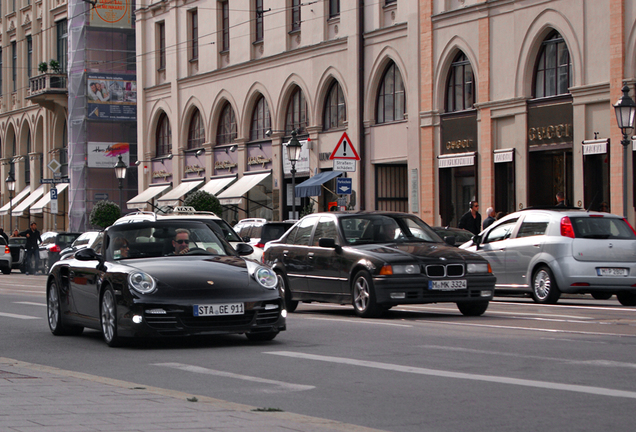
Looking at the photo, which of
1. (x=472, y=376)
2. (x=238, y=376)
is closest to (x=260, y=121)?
(x=238, y=376)

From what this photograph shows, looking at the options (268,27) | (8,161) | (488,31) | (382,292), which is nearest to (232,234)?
(382,292)

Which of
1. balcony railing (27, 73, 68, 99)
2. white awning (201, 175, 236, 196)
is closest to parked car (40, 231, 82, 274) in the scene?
white awning (201, 175, 236, 196)

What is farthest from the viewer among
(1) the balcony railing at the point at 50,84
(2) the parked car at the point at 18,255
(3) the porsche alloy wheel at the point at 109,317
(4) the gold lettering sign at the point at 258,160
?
(1) the balcony railing at the point at 50,84

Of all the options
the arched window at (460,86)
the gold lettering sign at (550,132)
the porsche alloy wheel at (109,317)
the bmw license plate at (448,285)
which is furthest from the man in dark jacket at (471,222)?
the porsche alloy wheel at (109,317)

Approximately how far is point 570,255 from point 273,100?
1120 inches

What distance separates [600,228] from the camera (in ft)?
61.4

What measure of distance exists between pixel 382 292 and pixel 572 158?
706 inches

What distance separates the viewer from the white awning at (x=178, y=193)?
168 feet

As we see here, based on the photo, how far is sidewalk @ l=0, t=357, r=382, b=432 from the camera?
20.6 feet

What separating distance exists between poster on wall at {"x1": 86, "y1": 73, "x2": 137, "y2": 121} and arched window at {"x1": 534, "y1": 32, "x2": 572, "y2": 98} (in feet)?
109

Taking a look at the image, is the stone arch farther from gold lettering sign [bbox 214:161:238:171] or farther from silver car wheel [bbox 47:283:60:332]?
silver car wheel [bbox 47:283:60:332]

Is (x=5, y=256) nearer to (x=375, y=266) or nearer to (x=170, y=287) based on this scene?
(x=375, y=266)

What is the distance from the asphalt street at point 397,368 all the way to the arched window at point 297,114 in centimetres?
2943

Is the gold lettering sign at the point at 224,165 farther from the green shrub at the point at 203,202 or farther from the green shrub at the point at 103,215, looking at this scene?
the green shrub at the point at 103,215
